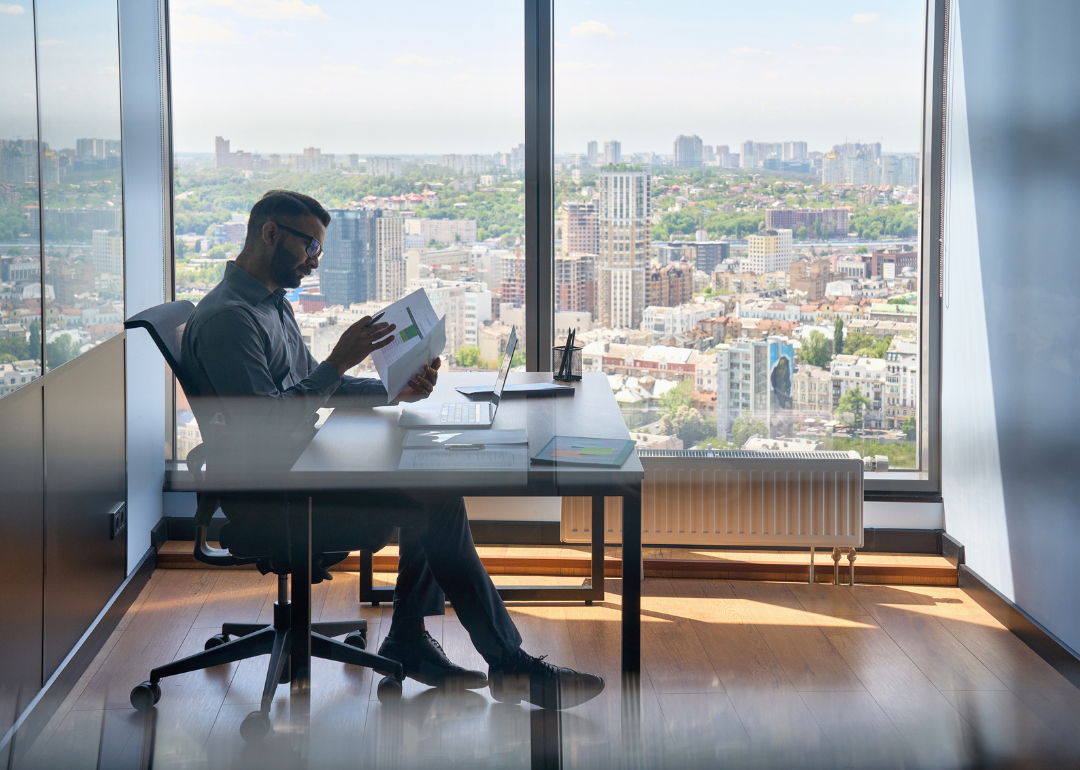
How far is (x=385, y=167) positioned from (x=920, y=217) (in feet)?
6.18

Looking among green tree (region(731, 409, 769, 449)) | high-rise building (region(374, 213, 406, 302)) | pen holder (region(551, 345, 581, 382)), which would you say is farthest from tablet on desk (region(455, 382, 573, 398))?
green tree (region(731, 409, 769, 449))

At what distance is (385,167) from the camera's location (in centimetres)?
313

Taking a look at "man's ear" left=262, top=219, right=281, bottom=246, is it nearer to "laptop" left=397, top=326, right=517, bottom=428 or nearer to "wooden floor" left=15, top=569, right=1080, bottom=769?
"laptop" left=397, top=326, right=517, bottom=428

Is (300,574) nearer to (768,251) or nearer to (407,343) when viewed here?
(407,343)

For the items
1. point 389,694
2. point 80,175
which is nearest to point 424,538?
point 389,694

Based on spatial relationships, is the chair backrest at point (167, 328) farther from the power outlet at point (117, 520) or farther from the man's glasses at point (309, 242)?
the power outlet at point (117, 520)

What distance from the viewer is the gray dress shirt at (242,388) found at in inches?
73.2

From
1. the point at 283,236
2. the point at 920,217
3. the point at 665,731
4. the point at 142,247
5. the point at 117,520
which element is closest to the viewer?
the point at 665,731

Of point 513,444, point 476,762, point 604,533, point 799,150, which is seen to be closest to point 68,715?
point 476,762

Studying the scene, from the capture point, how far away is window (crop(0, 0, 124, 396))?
1.71 meters

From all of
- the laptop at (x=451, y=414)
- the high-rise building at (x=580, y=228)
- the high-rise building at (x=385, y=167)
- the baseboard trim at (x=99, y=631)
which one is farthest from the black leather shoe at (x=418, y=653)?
the high-rise building at (x=385, y=167)

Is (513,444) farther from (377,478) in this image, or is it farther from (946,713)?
(946,713)

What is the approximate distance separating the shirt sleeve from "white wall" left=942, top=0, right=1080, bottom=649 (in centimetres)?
184

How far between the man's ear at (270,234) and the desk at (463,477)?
17.1 inches
